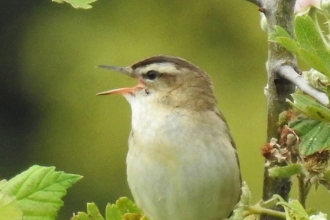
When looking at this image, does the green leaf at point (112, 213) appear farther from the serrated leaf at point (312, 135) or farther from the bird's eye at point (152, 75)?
the bird's eye at point (152, 75)

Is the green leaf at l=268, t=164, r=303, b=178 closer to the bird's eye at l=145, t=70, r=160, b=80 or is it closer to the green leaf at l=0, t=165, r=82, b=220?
the green leaf at l=0, t=165, r=82, b=220

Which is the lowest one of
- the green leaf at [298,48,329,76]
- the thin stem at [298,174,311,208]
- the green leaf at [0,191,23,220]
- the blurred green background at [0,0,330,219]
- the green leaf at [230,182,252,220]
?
the blurred green background at [0,0,330,219]

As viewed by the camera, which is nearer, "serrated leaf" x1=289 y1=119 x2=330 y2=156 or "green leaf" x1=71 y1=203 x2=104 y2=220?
"serrated leaf" x1=289 y1=119 x2=330 y2=156

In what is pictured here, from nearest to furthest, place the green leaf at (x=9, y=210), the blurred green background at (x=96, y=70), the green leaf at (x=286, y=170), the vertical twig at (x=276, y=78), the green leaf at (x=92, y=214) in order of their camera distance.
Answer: the green leaf at (x=9, y=210), the green leaf at (x=286, y=170), the vertical twig at (x=276, y=78), the green leaf at (x=92, y=214), the blurred green background at (x=96, y=70)

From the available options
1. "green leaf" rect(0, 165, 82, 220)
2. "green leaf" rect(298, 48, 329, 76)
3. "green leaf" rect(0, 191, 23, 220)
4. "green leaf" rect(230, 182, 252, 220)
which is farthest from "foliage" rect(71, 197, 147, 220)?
"green leaf" rect(298, 48, 329, 76)

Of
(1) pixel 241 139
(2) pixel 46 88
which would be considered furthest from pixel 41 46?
(1) pixel 241 139

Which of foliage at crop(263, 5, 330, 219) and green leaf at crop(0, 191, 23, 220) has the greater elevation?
foliage at crop(263, 5, 330, 219)

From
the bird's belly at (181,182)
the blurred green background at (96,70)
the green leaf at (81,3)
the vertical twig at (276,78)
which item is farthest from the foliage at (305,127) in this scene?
the blurred green background at (96,70)

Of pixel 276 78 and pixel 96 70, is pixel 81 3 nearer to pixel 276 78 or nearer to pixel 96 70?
pixel 276 78
